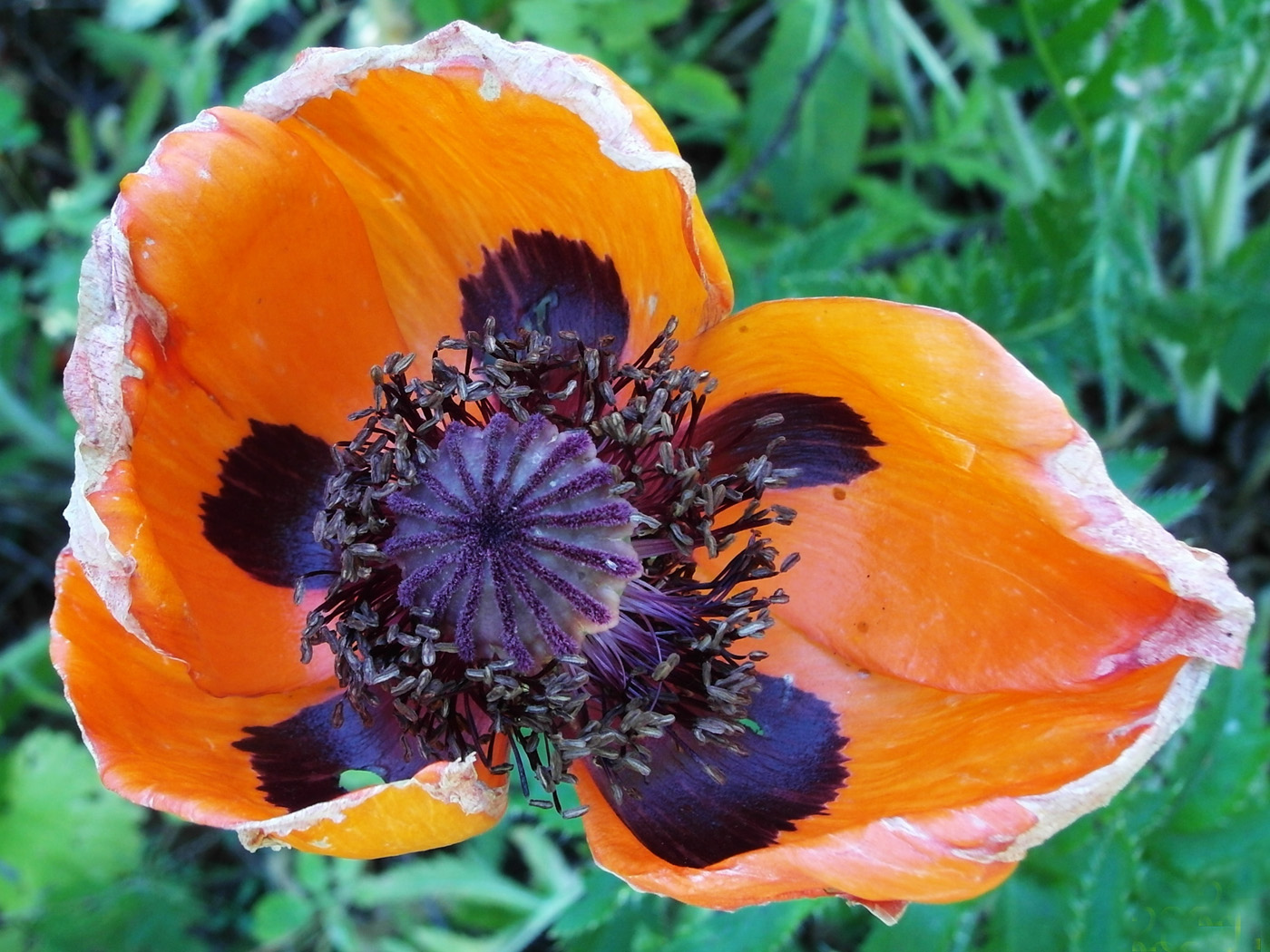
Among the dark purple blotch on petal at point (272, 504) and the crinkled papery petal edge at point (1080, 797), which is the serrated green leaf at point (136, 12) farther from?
the crinkled papery petal edge at point (1080, 797)

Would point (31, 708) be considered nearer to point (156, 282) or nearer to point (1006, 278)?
point (156, 282)

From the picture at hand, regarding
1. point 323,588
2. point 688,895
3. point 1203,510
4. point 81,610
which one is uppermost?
point 81,610

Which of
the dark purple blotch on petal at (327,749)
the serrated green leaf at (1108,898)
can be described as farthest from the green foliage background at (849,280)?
the dark purple blotch on petal at (327,749)

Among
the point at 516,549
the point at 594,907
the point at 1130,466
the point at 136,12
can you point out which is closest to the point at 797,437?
the point at 516,549

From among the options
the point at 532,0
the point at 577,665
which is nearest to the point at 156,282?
the point at 577,665

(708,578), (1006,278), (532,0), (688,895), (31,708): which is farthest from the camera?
(31,708)

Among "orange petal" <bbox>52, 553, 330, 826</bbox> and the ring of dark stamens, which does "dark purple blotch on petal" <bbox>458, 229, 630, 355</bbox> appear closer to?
the ring of dark stamens
